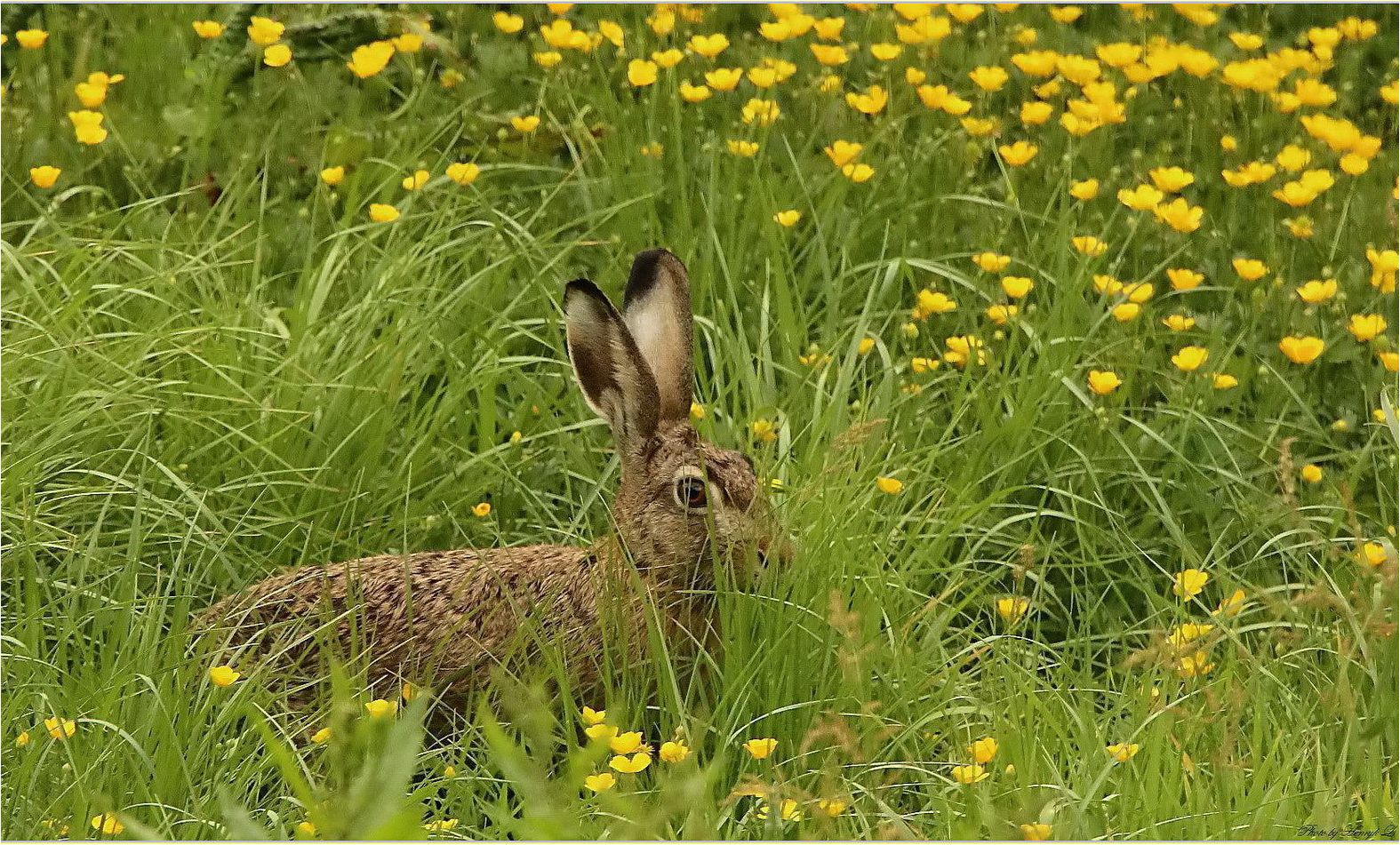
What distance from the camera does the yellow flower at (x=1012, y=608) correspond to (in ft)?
13.9

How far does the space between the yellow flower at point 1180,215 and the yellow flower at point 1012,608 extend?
196cm

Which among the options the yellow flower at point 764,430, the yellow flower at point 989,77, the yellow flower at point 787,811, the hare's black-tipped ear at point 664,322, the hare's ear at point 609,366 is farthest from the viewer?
the yellow flower at point 989,77

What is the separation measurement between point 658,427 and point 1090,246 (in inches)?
69.4

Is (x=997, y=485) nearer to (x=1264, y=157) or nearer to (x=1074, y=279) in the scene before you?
(x=1074, y=279)

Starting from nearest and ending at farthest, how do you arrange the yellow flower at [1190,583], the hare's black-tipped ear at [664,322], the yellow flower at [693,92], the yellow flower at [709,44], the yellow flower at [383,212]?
the yellow flower at [1190,583] < the hare's black-tipped ear at [664,322] < the yellow flower at [383,212] < the yellow flower at [693,92] < the yellow flower at [709,44]

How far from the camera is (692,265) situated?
18.5 ft

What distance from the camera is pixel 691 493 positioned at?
453cm

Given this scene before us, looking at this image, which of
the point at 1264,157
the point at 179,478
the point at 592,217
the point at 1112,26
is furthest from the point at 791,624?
the point at 1112,26

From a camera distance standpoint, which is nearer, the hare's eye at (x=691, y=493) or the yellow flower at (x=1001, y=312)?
the hare's eye at (x=691, y=493)

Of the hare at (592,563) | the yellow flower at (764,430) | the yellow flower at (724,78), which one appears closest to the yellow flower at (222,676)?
the hare at (592,563)

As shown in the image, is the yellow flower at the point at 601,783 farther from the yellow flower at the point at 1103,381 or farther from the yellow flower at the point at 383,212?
the yellow flower at the point at 383,212

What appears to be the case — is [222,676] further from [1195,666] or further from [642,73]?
[642,73]

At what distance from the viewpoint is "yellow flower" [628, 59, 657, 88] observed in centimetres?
596

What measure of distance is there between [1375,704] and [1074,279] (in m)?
1.90
